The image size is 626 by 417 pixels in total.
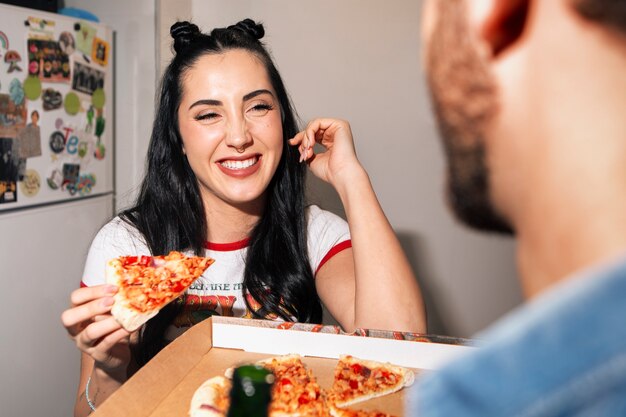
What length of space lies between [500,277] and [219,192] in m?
1.90

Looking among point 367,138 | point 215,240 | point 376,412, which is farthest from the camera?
point 367,138

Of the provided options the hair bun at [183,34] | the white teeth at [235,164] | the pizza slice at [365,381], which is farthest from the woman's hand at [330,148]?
the pizza slice at [365,381]

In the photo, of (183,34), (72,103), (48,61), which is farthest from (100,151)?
(183,34)

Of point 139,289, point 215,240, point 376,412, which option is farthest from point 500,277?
point 139,289

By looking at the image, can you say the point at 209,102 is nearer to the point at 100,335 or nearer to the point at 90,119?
the point at 100,335

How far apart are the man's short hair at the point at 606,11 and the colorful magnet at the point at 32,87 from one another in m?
2.40

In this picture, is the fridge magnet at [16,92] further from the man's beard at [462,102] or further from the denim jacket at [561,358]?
the denim jacket at [561,358]

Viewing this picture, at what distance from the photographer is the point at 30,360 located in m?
2.37

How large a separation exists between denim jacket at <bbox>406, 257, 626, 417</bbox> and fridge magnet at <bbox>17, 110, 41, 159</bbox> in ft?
7.80

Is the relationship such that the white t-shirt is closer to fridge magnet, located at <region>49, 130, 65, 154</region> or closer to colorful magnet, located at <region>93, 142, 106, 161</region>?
fridge magnet, located at <region>49, 130, 65, 154</region>

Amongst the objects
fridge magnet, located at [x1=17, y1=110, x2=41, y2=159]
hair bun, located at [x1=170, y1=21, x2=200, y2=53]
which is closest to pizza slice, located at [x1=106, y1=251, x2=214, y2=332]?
hair bun, located at [x1=170, y1=21, x2=200, y2=53]

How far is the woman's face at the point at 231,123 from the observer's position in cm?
159

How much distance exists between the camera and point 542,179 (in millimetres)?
418

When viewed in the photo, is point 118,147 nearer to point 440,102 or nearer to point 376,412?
point 376,412
